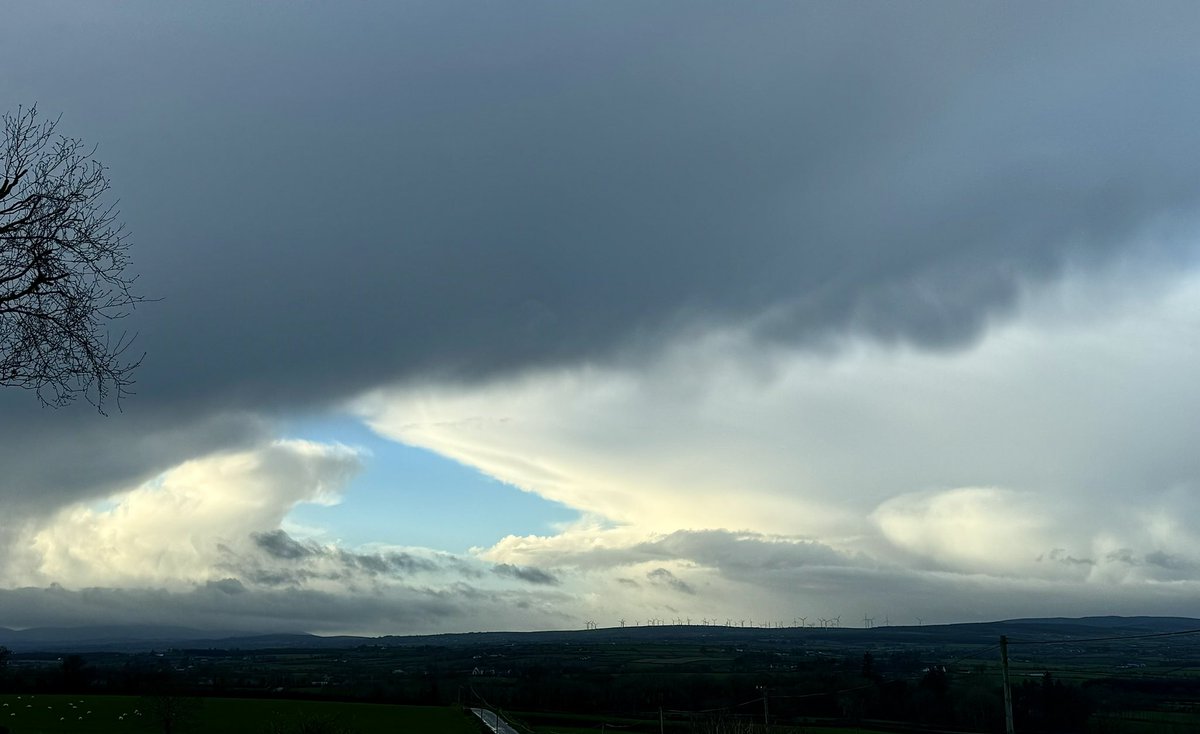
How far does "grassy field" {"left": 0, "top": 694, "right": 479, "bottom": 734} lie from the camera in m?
106

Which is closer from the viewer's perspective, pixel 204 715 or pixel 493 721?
pixel 204 715

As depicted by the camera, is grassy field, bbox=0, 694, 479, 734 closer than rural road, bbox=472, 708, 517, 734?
Yes

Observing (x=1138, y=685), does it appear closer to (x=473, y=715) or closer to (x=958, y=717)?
(x=958, y=717)

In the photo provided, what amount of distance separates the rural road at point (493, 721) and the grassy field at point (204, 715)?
8.29 ft

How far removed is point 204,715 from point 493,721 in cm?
3699

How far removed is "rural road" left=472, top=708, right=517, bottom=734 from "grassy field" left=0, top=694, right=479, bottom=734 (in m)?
2.53

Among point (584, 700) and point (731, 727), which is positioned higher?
point (731, 727)

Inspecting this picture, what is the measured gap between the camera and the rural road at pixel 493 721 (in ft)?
379

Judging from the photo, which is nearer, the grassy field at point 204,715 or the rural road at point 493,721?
the grassy field at point 204,715

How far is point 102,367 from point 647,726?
136141mm

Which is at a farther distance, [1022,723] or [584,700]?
[584,700]

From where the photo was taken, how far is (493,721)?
427 ft

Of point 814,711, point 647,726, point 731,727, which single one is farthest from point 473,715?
point 731,727

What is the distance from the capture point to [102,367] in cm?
1455
